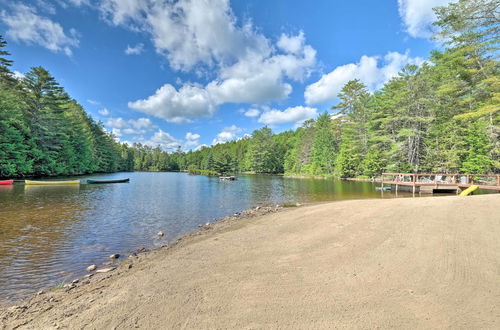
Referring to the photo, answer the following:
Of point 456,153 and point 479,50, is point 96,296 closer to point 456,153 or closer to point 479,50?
point 479,50

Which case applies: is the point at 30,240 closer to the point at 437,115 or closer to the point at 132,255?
the point at 132,255

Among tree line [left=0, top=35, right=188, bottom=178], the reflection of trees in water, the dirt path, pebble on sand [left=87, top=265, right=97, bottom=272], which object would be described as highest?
tree line [left=0, top=35, right=188, bottom=178]

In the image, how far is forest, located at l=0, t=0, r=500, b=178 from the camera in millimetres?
20375

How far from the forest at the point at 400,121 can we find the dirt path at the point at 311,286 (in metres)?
19.7

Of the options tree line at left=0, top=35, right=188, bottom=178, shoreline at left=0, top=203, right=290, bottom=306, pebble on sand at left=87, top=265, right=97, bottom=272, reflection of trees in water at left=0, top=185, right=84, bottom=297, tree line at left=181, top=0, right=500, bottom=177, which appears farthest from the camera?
tree line at left=0, top=35, right=188, bottom=178

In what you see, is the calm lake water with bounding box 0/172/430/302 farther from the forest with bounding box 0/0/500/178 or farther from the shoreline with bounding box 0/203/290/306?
the forest with bounding box 0/0/500/178

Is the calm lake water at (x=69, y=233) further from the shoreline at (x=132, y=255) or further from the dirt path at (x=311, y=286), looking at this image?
the dirt path at (x=311, y=286)

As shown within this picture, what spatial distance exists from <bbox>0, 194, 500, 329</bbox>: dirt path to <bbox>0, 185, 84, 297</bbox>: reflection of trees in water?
1.82 m

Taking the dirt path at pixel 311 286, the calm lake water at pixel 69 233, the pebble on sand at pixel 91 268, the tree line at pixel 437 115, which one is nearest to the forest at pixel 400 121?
the tree line at pixel 437 115

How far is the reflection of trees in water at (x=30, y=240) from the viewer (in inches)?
231

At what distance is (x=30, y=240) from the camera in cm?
852

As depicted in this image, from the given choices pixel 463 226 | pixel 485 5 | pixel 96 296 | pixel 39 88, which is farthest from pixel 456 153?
pixel 39 88

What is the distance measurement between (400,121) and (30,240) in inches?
1688

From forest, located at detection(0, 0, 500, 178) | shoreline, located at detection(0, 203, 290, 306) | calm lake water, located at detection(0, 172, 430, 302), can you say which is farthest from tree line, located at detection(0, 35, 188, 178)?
shoreline, located at detection(0, 203, 290, 306)
